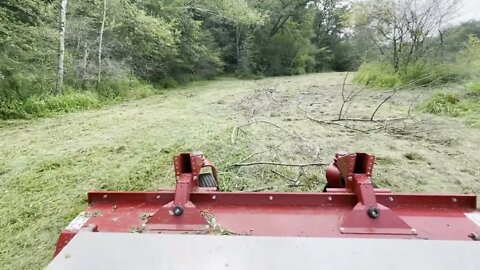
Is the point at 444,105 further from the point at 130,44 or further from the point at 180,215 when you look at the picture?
the point at 130,44

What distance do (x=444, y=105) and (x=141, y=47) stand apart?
7.49m

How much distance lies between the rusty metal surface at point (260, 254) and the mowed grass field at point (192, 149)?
3.45ft

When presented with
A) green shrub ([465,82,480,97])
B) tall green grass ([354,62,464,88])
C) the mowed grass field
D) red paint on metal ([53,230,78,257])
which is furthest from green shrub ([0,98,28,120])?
green shrub ([465,82,480,97])

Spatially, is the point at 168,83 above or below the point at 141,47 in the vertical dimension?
below

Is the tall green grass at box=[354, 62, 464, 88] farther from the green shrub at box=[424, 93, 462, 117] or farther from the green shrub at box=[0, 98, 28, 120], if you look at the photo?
the green shrub at box=[0, 98, 28, 120]

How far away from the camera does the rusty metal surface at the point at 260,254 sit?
36.2 inches

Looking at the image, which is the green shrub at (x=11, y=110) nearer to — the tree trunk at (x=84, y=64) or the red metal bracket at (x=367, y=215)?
the tree trunk at (x=84, y=64)

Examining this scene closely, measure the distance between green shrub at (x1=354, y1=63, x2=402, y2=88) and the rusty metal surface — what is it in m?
7.91

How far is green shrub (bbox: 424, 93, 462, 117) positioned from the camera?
5.39 metres

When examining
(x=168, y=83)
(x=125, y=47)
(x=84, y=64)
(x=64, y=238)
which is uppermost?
(x=125, y=47)

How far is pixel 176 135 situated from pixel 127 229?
2.83 m

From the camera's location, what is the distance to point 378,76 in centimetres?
913

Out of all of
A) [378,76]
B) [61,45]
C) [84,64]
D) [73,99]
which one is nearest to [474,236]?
[73,99]

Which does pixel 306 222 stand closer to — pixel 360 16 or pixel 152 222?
pixel 152 222
